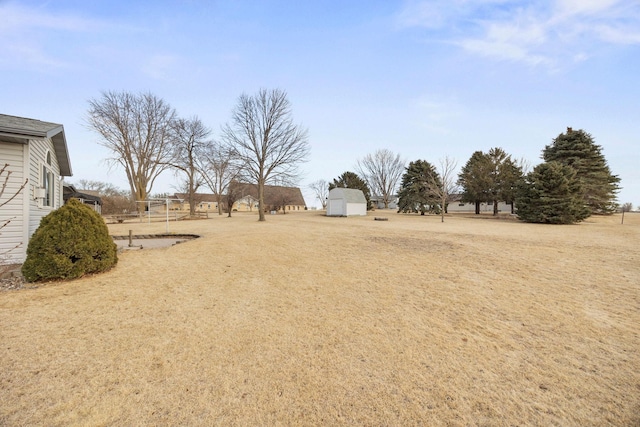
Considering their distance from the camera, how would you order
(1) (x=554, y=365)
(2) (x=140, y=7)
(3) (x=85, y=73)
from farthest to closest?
1. (3) (x=85, y=73)
2. (2) (x=140, y=7)
3. (1) (x=554, y=365)

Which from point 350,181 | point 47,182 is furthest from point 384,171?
point 47,182

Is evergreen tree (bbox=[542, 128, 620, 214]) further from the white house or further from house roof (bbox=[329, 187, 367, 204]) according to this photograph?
the white house

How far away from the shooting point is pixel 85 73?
12391 millimetres

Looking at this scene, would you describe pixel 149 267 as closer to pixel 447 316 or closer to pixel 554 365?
pixel 447 316

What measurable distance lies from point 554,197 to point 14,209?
94.9 feet

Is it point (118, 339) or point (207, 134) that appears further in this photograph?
point (207, 134)

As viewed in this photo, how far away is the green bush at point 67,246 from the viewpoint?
18.8 feet

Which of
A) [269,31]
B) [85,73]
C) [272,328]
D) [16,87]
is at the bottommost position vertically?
[272,328]

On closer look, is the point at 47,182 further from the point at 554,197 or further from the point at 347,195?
the point at 347,195

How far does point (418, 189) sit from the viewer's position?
1428 inches

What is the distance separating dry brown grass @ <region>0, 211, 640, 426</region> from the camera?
7.94 ft

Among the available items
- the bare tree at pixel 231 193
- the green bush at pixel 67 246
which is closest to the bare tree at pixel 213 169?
the bare tree at pixel 231 193

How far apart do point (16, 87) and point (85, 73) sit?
2.76 m

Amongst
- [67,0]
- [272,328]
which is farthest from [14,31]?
[272,328]
